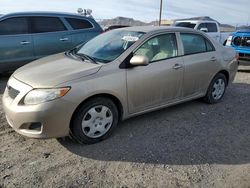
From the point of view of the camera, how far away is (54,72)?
359 cm

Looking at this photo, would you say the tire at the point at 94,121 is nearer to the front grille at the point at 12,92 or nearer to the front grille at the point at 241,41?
the front grille at the point at 12,92

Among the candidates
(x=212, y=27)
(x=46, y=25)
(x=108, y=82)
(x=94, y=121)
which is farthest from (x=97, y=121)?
(x=212, y=27)

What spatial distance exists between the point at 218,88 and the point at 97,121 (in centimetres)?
287

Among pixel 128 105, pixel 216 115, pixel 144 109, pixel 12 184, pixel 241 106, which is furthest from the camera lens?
pixel 241 106

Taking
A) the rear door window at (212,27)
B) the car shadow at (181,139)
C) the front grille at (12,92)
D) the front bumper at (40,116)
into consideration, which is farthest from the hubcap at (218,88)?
the rear door window at (212,27)

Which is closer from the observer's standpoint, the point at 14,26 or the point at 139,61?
the point at 139,61

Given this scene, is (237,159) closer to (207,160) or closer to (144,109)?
(207,160)

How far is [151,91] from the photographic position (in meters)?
4.14

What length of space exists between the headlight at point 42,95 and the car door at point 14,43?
391cm

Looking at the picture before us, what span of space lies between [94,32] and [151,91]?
436 centimetres

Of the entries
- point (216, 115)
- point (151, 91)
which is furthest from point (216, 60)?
point (151, 91)

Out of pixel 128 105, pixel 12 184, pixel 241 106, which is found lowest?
pixel 241 106

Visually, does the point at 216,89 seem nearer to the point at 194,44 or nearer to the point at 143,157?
the point at 194,44

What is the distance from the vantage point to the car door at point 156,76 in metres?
3.93
